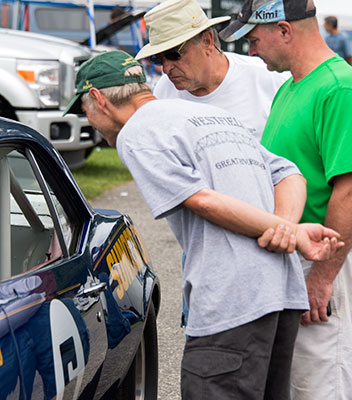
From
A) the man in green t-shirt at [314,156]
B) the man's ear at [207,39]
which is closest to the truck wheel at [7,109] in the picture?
the man's ear at [207,39]

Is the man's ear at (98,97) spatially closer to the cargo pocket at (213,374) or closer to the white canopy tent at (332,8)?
the cargo pocket at (213,374)

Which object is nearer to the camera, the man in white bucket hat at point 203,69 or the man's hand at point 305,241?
the man's hand at point 305,241

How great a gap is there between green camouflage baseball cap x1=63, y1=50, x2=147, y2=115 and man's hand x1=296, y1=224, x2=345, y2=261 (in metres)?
0.69

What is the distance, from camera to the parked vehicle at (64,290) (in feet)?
6.92

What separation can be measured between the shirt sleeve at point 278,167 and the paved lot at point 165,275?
1.81m

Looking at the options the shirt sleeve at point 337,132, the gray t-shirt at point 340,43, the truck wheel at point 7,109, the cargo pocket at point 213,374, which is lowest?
the gray t-shirt at point 340,43

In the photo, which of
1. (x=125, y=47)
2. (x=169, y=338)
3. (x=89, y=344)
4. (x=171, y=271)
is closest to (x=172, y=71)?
(x=89, y=344)

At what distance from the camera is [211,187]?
2340 millimetres

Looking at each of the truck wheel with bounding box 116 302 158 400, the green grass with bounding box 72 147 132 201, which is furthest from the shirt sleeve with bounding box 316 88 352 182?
the green grass with bounding box 72 147 132 201

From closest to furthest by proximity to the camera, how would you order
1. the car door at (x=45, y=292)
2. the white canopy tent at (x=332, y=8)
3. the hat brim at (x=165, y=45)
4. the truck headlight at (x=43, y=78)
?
the car door at (x=45, y=292) < the hat brim at (x=165, y=45) < the truck headlight at (x=43, y=78) < the white canopy tent at (x=332, y=8)

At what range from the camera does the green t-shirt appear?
2498mm

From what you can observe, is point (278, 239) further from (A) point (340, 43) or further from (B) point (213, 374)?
(A) point (340, 43)

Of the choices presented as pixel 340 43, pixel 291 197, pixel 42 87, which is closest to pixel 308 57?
pixel 291 197

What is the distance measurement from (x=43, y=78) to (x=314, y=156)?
642 centimetres
